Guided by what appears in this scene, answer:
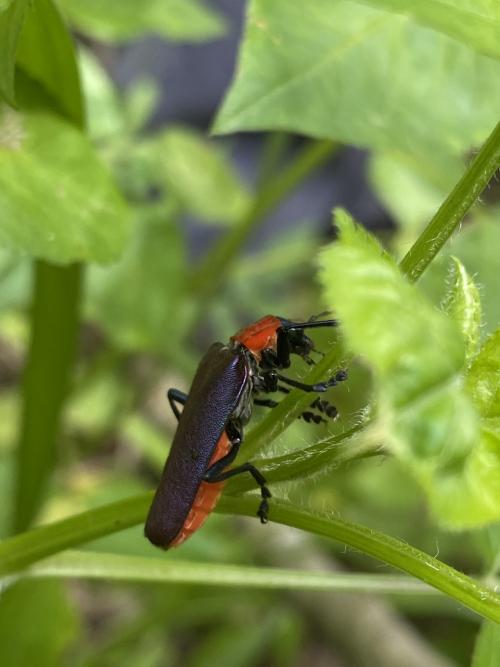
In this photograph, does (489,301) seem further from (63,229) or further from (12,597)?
(12,597)

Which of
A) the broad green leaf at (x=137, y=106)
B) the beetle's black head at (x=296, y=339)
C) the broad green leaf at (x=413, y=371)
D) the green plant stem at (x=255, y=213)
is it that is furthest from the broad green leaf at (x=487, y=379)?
the broad green leaf at (x=137, y=106)

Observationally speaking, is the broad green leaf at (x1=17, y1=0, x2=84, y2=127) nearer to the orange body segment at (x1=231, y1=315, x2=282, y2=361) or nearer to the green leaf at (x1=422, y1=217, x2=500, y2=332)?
the orange body segment at (x1=231, y1=315, x2=282, y2=361)

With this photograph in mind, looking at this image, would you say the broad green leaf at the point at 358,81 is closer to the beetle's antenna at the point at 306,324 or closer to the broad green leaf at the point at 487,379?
the beetle's antenna at the point at 306,324

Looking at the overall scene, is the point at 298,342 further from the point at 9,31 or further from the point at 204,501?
the point at 9,31

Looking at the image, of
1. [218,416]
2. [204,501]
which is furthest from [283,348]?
[204,501]

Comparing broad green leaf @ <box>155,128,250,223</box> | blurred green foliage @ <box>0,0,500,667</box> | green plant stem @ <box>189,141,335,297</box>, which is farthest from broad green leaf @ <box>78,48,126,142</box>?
green plant stem @ <box>189,141,335,297</box>

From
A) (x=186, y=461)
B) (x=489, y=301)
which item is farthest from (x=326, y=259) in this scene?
(x=489, y=301)

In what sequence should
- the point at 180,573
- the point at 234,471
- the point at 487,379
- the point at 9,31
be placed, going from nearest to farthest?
the point at 487,379, the point at 9,31, the point at 234,471, the point at 180,573
